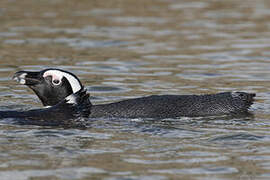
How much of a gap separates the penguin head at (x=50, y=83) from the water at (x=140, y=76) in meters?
0.69

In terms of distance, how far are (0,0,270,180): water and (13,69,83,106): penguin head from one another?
686 millimetres

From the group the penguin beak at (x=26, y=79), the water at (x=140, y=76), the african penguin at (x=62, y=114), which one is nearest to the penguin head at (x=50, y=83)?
the penguin beak at (x=26, y=79)

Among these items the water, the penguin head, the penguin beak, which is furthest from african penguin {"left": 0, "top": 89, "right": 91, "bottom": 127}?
the penguin beak

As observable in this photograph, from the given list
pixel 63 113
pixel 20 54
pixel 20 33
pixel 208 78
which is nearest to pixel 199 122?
pixel 63 113

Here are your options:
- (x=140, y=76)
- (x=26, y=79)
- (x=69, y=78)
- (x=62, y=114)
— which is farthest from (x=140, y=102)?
(x=140, y=76)

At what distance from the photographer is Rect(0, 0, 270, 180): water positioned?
24.7ft

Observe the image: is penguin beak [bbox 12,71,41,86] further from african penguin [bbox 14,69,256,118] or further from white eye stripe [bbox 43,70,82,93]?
white eye stripe [bbox 43,70,82,93]

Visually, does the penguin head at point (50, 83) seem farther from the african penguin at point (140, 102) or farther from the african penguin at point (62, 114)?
the african penguin at point (62, 114)

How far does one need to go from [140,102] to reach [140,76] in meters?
3.83

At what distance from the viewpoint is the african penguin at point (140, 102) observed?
32.2ft

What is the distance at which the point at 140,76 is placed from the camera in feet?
45.1

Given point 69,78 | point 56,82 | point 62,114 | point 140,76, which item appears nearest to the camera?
point 62,114

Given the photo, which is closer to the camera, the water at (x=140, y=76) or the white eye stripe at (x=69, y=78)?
the water at (x=140, y=76)

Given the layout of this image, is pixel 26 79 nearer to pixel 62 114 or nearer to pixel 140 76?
pixel 62 114
